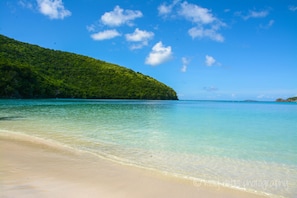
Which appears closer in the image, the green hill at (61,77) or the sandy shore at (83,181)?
the sandy shore at (83,181)

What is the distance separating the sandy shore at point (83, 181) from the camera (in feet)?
13.5

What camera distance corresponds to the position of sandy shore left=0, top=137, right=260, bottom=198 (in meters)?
4.13

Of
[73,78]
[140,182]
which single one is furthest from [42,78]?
[140,182]

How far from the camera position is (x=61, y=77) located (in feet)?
312

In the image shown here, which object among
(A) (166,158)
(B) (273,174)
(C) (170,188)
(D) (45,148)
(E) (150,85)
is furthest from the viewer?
(E) (150,85)

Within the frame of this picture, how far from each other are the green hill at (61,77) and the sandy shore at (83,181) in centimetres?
6291

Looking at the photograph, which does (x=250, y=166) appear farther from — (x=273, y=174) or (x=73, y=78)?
(x=73, y=78)

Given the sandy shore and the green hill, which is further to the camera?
the green hill

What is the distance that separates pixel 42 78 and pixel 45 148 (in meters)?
76.7

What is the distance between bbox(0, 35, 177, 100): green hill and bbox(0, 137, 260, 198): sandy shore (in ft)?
206

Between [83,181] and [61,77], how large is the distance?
95350 millimetres

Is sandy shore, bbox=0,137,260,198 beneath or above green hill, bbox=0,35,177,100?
beneath

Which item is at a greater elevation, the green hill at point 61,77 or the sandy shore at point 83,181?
the green hill at point 61,77

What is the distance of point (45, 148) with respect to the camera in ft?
25.3
